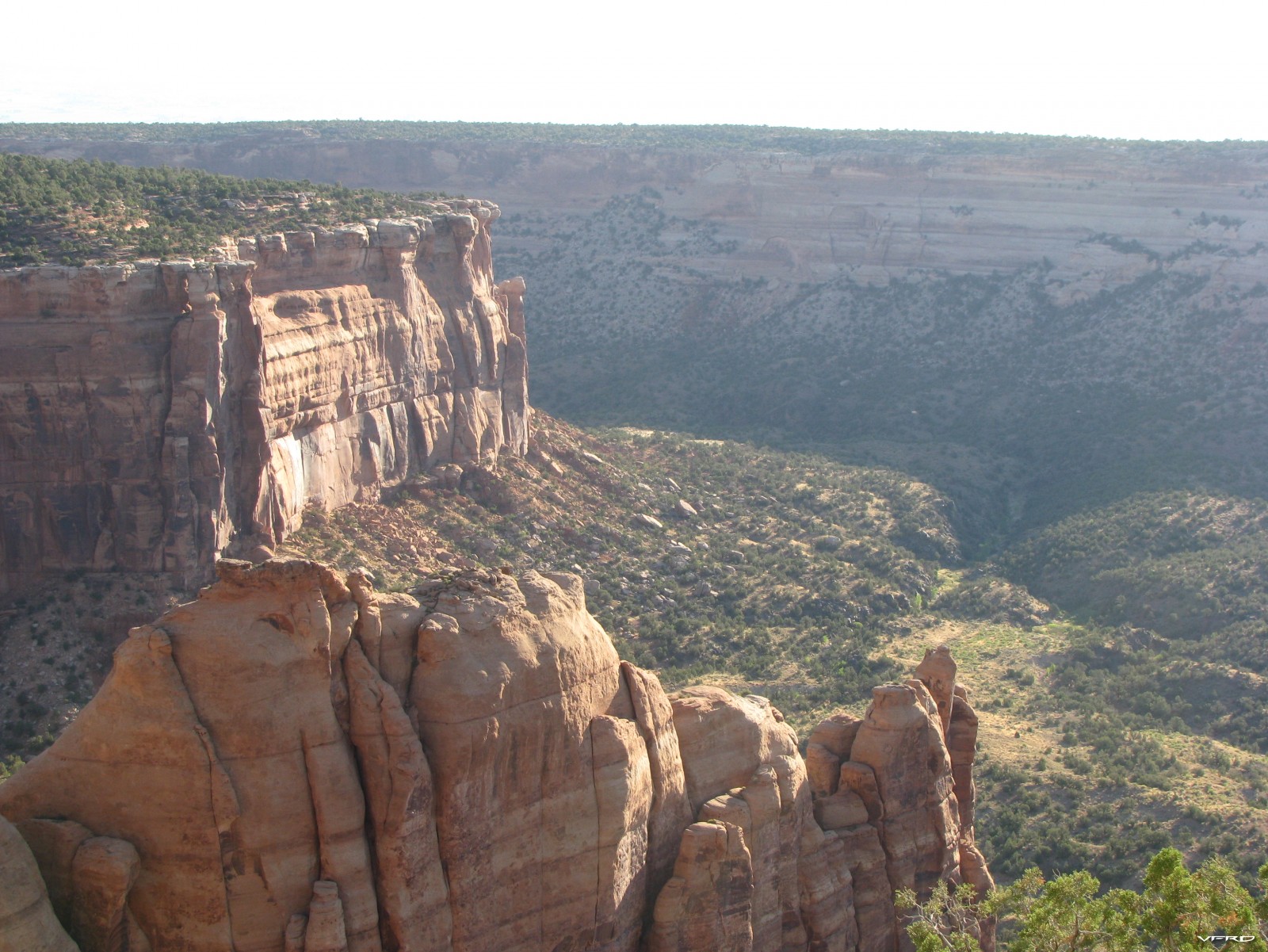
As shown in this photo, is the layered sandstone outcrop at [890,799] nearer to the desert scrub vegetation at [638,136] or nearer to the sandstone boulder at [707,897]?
the sandstone boulder at [707,897]

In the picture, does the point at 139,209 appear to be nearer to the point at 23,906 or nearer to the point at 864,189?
the point at 23,906

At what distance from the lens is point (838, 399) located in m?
95.7

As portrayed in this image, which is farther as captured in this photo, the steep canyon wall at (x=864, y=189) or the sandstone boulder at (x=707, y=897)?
the steep canyon wall at (x=864, y=189)

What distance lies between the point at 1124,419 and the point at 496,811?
72.6 m

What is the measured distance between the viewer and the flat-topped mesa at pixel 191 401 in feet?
128

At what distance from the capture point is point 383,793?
1808cm

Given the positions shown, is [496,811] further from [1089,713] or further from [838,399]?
[838,399]

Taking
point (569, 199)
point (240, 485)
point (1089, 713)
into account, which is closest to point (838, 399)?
point (569, 199)

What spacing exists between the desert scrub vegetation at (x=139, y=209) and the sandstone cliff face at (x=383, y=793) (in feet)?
84.4

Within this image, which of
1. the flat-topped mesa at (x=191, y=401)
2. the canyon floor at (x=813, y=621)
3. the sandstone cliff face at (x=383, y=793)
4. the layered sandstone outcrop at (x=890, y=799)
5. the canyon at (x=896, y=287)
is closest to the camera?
the sandstone cliff face at (x=383, y=793)

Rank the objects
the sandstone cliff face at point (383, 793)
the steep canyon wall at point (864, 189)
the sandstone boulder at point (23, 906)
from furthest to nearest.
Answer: the steep canyon wall at point (864, 189) < the sandstone cliff face at point (383, 793) < the sandstone boulder at point (23, 906)

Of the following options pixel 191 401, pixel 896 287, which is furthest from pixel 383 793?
pixel 896 287

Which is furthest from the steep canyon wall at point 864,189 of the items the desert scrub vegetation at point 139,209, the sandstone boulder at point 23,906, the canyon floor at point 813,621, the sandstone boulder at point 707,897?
the sandstone boulder at point 23,906

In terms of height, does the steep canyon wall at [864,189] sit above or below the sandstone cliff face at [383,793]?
above
